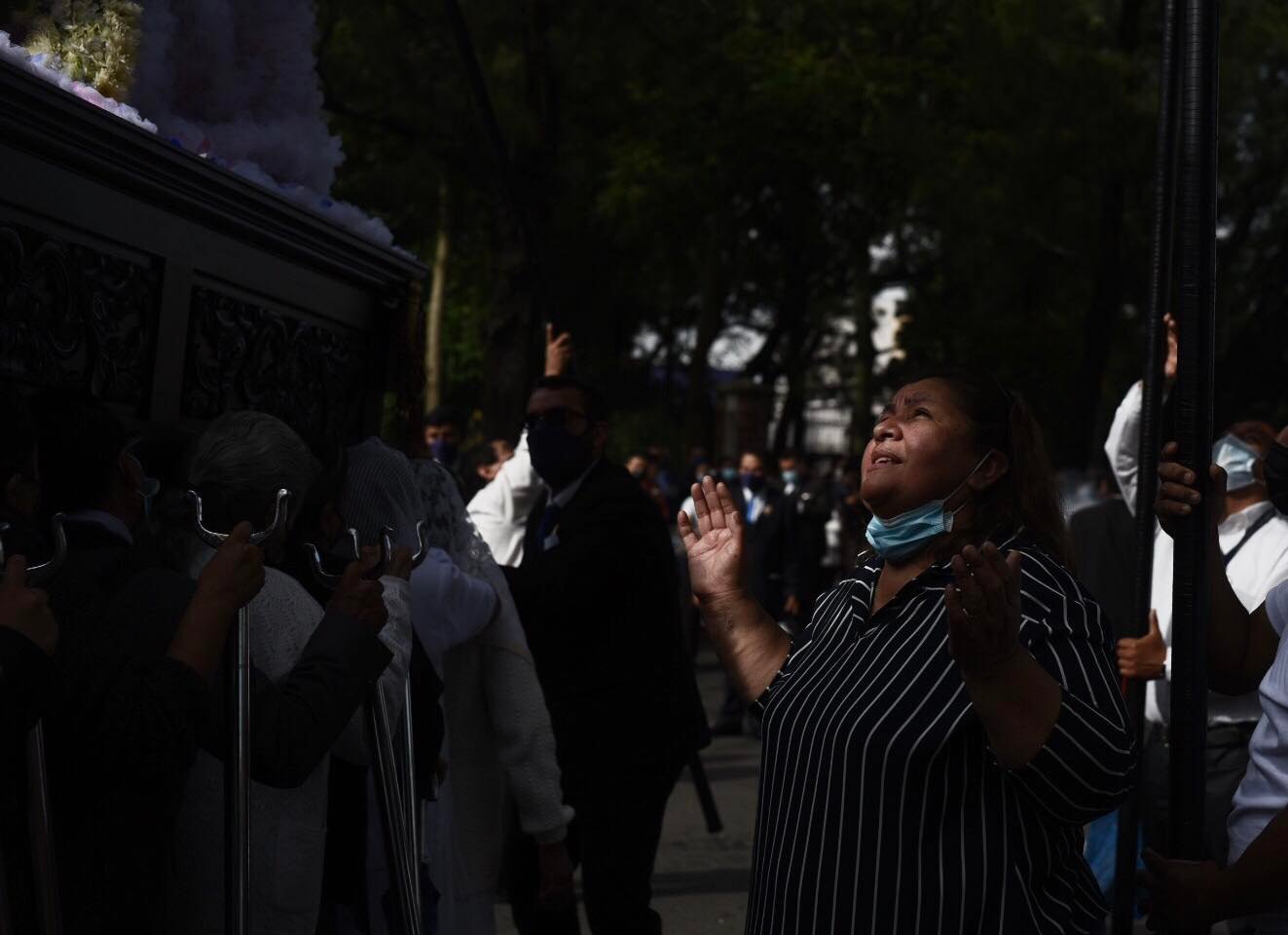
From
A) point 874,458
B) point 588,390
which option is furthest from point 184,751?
point 588,390

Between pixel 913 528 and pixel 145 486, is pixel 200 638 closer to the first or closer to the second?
pixel 145 486

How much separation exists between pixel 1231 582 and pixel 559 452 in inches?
80.1

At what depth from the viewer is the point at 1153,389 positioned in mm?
3385

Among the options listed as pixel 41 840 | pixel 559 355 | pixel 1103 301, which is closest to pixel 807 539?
pixel 1103 301

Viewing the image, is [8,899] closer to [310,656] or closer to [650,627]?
[310,656]

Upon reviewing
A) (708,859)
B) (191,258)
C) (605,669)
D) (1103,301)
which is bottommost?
(708,859)

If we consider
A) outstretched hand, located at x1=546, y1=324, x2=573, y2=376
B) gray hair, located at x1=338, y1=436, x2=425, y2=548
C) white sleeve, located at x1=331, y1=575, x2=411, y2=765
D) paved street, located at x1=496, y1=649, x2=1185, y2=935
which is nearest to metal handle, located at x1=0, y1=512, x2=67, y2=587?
white sleeve, located at x1=331, y1=575, x2=411, y2=765

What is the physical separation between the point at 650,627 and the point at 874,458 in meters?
2.28

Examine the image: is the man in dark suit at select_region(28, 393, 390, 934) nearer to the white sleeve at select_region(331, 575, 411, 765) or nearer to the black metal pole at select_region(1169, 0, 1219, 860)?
the white sleeve at select_region(331, 575, 411, 765)

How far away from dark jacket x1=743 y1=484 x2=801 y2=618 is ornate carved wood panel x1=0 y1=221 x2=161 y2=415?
33.7 ft

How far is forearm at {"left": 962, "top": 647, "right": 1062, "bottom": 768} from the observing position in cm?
256

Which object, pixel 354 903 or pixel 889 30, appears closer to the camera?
pixel 354 903

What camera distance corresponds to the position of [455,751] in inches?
177

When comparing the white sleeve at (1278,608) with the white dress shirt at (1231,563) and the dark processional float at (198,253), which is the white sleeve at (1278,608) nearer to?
the white dress shirt at (1231,563)
